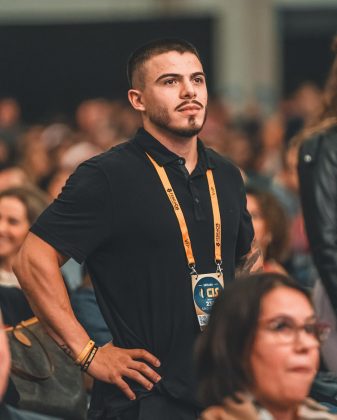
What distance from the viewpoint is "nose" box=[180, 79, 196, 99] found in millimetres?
5952

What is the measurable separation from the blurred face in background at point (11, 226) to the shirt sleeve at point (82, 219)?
287 centimetres

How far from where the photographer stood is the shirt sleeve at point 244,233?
620cm

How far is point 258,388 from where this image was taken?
4.89m

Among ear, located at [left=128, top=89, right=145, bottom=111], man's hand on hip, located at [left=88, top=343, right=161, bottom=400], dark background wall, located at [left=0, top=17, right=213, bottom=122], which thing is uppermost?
dark background wall, located at [left=0, top=17, right=213, bottom=122]

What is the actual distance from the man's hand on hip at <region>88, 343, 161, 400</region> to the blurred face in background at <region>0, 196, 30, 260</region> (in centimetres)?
291

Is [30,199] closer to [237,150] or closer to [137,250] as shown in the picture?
[137,250]

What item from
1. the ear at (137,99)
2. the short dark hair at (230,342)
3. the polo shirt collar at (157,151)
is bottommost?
the short dark hair at (230,342)

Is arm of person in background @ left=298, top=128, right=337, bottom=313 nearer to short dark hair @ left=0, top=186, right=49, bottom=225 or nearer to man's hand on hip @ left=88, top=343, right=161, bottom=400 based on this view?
man's hand on hip @ left=88, top=343, right=161, bottom=400

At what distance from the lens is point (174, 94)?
5.98m

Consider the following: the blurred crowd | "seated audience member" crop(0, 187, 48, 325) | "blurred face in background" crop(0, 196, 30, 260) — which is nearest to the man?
the blurred crowd

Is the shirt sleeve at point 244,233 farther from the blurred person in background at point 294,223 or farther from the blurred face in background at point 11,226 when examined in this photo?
the blurred face in background at point 11,226

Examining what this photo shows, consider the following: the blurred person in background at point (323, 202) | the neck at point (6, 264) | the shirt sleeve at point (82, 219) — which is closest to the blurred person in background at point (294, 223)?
the blurred person in background at point (323, 202)

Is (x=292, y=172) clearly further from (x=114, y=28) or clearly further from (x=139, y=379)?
(x=114, y=28)

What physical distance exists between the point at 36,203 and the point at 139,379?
3.23 m
